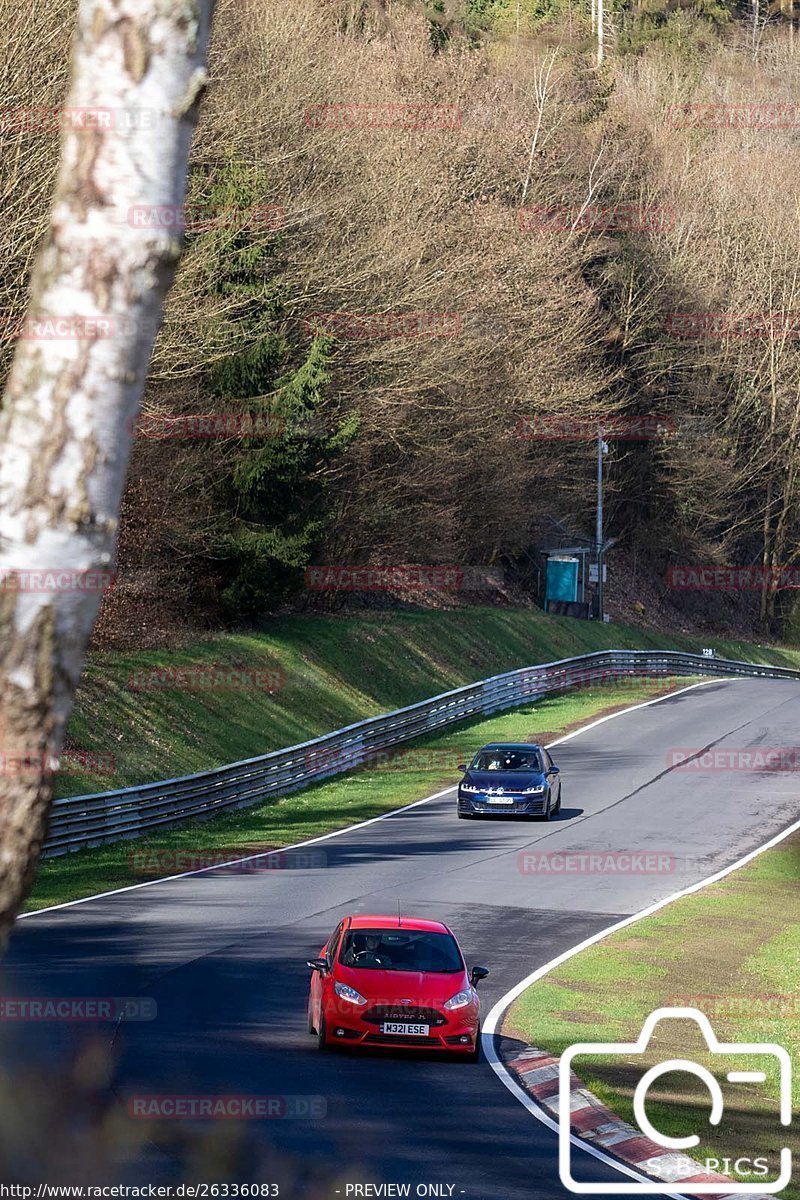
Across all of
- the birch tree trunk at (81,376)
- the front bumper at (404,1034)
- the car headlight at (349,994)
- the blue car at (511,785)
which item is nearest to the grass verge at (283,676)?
the blue car at (511,785)

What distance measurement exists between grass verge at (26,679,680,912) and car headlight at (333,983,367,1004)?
702 centimetres

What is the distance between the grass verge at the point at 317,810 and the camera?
25.9 metres

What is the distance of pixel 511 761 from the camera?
33.4 meters

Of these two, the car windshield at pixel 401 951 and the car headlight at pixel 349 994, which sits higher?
the car windshield at pixel 401 951

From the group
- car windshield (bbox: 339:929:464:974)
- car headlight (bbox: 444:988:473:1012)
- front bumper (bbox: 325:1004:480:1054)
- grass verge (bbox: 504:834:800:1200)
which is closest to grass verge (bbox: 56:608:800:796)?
grass verge (bbox: 504:834:800:1200)

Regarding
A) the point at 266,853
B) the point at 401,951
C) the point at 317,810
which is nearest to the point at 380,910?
the point at 401,951

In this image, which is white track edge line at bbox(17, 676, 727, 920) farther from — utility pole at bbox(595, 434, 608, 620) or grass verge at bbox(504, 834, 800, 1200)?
utility pole at bbox(595, 434, 608, 620)

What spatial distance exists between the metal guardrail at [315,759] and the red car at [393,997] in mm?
4279

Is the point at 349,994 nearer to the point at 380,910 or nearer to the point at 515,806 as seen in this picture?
the point at 380,910

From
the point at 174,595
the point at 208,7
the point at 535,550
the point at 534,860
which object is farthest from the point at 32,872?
the point at 535,550

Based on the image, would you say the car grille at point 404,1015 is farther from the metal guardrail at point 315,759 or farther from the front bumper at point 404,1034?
the metal guardrail at point 315,759

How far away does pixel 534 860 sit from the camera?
28297mm

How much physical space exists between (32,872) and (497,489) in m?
52.6

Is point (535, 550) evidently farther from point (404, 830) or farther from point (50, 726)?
point (50, 726)
